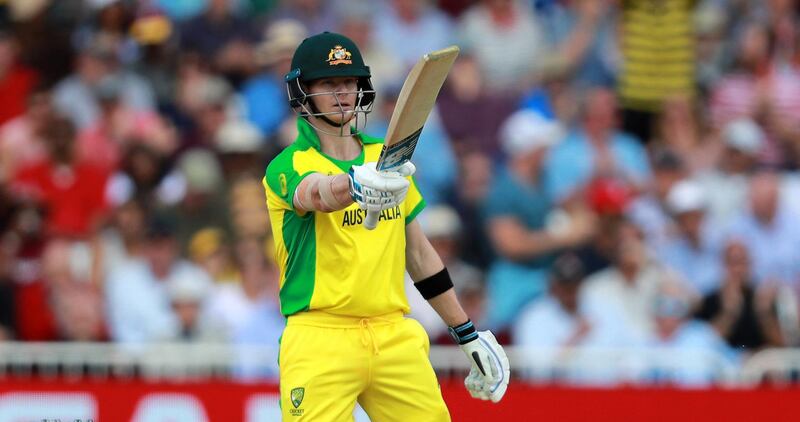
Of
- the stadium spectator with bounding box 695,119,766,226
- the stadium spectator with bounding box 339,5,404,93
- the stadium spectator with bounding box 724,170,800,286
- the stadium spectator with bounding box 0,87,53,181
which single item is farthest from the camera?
the stadium spectator with bounding box 339,5,404,93

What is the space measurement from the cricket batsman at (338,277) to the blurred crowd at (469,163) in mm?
3858

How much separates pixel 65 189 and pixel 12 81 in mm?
1375

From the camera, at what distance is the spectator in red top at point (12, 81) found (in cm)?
1222

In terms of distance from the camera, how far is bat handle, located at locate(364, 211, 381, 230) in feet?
19.1

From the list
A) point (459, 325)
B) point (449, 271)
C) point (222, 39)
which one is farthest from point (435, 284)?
point (222, 39)

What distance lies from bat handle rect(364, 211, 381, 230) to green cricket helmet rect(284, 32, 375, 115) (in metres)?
0.76

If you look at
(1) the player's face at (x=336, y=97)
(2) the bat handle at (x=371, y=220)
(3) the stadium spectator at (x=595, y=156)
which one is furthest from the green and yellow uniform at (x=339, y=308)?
(3) the stadium spectator at (x=595, y=156)

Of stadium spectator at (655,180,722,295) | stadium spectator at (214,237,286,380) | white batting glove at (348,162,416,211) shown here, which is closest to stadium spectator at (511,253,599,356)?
stadium spectator at (655,180,722,295)

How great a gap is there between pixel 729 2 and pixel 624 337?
3.92 meters

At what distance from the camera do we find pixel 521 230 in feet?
36.4

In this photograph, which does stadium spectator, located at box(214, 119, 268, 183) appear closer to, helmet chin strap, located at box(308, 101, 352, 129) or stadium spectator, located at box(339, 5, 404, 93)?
stadium spectator, located at box(339, 5, 404, 93)

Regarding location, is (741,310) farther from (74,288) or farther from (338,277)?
(338,277)

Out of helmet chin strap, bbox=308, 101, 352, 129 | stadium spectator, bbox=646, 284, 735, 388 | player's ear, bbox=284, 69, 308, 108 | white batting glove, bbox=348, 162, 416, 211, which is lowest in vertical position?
stadium spectator, bbox=646, 284, 735, 388

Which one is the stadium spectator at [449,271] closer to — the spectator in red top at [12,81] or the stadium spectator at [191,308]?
the stadium spectator at [191,308]
